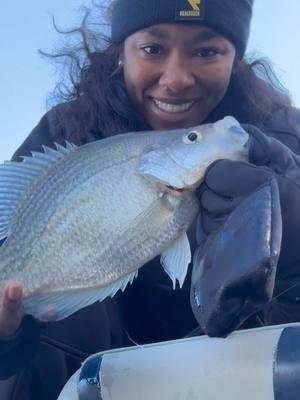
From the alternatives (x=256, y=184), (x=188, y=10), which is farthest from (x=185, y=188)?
(x=188, y=10)

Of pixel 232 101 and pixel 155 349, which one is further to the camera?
pixel 232 101

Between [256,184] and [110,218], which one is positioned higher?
[256,184]

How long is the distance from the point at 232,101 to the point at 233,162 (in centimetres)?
117

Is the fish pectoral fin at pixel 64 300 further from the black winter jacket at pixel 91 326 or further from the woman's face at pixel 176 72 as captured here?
the woman's face at pixel 176 72

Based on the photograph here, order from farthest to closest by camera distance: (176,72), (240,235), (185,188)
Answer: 1. (176,72)
2. (185,188)
3. (240,235)

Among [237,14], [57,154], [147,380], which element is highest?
[237,14]

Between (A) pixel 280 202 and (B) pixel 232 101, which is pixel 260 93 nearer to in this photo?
(B) pixel 232 101

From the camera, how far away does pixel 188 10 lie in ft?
8.83

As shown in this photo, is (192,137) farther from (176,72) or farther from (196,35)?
(196,35)

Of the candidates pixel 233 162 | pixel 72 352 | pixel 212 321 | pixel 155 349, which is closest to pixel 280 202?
pixel 233 162

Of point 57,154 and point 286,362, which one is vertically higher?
point 57,154

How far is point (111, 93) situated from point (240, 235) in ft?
4.88

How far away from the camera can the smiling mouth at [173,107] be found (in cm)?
275

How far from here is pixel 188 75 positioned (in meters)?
2.67
